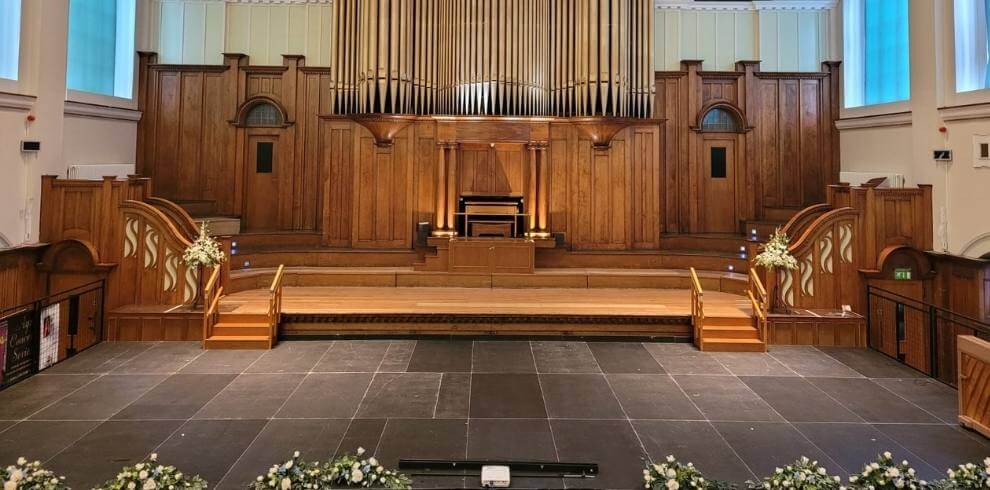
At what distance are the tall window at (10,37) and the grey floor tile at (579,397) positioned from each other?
25.6 feet

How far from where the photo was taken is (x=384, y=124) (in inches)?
393

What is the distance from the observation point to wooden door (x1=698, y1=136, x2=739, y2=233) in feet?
36.7

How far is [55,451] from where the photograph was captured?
4.25m

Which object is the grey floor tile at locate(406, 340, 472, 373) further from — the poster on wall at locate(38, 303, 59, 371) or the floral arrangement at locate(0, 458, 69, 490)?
the poster on wall at locate(38, 303, 59, 371)

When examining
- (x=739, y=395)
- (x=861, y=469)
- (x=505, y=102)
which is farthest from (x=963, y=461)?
(x=505, y=102)

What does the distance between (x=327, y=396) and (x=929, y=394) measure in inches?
231

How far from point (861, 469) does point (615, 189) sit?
6929 mm

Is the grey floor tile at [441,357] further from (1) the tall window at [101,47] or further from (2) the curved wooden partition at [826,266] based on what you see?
(1) the tall window at [101,47]

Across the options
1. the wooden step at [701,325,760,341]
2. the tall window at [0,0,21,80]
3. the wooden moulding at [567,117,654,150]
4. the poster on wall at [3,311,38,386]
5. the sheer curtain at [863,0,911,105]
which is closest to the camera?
the poster on wall at [3,311,38,386]

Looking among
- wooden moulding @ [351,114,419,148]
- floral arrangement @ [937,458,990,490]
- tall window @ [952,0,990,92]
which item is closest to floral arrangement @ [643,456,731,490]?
floral arrangement @ [937,458,990,490]

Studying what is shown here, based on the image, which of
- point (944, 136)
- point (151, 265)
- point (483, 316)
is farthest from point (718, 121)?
point (151, 265)

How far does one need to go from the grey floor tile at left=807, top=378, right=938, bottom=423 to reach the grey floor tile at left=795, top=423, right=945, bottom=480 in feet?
1.16

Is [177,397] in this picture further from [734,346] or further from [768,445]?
[734,346]

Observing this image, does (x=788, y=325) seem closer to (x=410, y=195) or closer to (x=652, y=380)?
(x=652, y=380)
